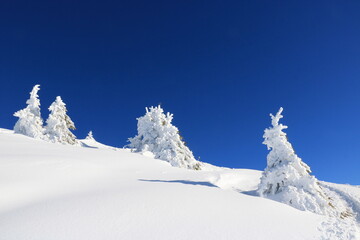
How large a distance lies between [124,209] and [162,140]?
23.7 m

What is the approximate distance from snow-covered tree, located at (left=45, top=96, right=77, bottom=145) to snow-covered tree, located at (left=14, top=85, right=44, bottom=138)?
1.09 m

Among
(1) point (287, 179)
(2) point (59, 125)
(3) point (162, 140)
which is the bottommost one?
(1) point (287, 179)

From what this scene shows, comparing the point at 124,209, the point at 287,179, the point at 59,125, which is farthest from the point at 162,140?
the point at 124,209

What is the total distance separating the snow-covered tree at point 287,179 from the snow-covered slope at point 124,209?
1.18 m

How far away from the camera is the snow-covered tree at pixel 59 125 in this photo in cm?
3762

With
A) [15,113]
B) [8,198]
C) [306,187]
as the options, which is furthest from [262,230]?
[15,113]

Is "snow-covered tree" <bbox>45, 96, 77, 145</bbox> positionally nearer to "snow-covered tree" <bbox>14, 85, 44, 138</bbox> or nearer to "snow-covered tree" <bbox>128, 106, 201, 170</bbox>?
"snow-covered tree" <bbox>14, 85, 44, 138</bbox>

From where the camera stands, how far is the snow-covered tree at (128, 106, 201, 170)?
33.0 m

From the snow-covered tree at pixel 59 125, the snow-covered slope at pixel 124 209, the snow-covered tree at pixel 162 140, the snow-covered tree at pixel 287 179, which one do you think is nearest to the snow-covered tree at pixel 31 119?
the snow-covered tree at pixel 59 125

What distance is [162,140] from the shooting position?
34.0 meters

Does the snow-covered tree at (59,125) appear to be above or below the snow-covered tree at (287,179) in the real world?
above

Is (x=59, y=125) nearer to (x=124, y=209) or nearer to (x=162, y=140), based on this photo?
(x=162, y=140)

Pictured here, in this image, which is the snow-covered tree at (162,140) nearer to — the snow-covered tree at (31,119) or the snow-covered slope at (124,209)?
the snow-covered tree at (31,119)

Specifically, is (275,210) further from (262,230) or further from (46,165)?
(46,165)
